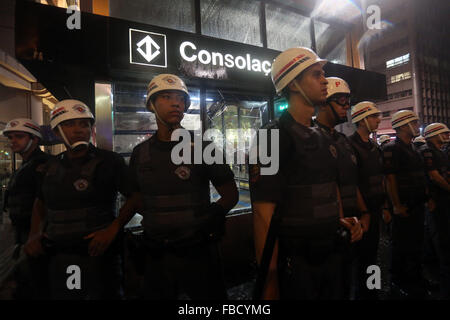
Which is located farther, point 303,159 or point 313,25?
point 313,25

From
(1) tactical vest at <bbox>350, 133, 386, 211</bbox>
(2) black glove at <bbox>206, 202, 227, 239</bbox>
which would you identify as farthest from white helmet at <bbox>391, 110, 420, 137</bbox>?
(2) black glove at <bbox>206, 202, 227, 239</bbox>

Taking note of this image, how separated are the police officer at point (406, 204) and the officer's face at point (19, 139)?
5.38 meters

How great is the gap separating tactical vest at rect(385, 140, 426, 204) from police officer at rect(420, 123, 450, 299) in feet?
3.01

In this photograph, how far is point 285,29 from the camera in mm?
5309

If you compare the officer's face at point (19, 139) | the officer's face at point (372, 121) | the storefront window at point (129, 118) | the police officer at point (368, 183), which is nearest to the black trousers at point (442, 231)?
the police officer at point (368, 183)

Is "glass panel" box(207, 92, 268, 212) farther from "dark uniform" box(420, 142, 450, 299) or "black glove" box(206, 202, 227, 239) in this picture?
"dark uniform" box(420, 142, 450, 299)

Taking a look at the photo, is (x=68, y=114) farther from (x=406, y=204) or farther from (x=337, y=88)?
(x=406, y=204)

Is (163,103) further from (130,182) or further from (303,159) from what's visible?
(303,159)

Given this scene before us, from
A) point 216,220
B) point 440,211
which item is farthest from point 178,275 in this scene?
point 440,211

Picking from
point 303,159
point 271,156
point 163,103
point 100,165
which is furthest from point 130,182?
point 303,159

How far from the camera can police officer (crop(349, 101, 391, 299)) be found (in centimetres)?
275
